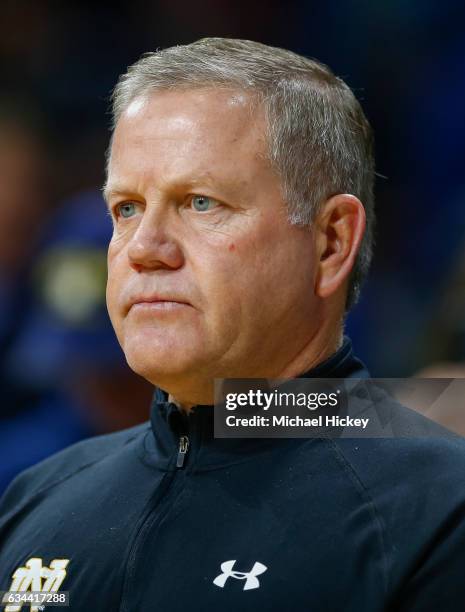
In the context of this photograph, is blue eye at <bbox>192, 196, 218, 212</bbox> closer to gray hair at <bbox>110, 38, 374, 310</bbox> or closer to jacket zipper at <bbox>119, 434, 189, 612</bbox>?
gray hair at <bbox>110, 38, 374, 310</bbox>

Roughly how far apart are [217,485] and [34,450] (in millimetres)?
1663

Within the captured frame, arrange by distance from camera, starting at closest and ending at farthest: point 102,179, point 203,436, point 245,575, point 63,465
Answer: point 245,575 → point 203,436 → point 63,465 → point 102,179

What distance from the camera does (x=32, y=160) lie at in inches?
182

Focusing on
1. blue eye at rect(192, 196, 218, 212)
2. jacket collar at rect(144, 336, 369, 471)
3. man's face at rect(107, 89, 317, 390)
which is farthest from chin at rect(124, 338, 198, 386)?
blue eye at rect(192, 196, 218, 212)

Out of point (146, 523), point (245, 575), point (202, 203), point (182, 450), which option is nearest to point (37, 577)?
point (146, 523)

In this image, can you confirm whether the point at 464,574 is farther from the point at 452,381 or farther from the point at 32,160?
the point at 32,160

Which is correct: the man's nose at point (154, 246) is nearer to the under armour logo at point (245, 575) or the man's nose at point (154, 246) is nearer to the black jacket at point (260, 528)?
the black jacket at point (260, 528)

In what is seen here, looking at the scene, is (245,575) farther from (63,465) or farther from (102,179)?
(102,179)

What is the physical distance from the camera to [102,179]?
4.61 meters

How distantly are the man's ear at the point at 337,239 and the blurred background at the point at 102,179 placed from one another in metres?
0.80

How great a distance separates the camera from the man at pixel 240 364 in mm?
1902

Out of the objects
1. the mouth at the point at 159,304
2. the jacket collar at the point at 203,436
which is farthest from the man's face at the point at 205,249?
the jacket collar at the point at 203,436

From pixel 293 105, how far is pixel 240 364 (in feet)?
1.82

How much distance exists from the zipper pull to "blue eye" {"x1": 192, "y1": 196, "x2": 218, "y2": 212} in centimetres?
49
